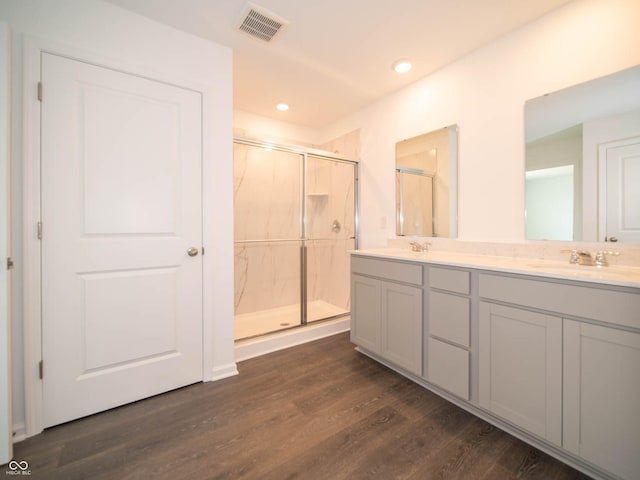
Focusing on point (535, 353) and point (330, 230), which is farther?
point (330, 230)

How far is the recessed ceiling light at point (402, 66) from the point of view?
223 cm

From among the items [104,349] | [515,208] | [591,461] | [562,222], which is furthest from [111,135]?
[591,461]

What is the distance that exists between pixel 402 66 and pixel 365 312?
82.8 inches

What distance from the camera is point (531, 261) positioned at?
1703 mm

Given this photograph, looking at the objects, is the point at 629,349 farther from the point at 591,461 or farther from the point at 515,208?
the point at 515,208

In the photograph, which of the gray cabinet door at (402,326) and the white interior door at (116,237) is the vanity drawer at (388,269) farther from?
the white interior door at (116,237)

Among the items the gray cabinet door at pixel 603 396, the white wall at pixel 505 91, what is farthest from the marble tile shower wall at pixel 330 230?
the gray cabinet door at pixel 603 396

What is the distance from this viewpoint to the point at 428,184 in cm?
246

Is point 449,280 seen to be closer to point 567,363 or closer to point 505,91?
point 567,363

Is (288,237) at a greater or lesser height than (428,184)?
lesser

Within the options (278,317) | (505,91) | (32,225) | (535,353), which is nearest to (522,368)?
Answer: (535,353)

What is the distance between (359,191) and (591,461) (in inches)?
105

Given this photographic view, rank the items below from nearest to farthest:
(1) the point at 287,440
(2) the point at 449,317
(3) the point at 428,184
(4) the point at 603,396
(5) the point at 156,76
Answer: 1. (4) the point at 603,396
2. (1) the point at 287,440
3. (2) the point at 449,317
4. (5) the point at 156,76
5. (3) the point at 428,184

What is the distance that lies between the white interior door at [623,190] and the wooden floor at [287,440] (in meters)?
1.23
